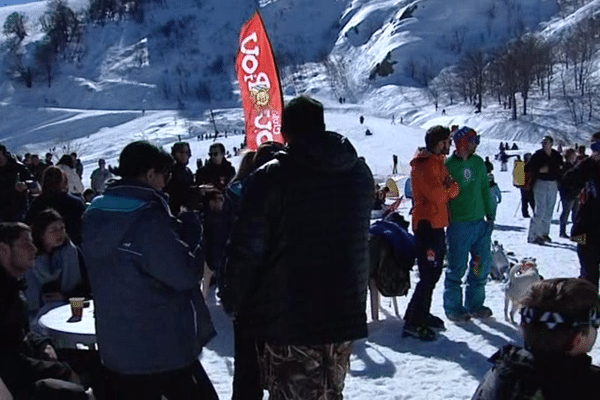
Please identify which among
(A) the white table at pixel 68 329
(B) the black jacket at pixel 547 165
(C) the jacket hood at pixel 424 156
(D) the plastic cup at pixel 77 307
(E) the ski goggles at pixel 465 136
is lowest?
(A) the white table at pixel 68 329

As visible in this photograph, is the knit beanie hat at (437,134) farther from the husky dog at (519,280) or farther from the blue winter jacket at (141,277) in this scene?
the blue winter jacket at (141,277)

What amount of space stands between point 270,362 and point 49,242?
2.38 metres

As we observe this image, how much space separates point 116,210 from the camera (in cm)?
279

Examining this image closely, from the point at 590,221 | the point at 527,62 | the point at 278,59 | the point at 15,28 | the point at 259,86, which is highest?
the point at 15,28

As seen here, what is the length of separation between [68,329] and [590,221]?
12.4 feet

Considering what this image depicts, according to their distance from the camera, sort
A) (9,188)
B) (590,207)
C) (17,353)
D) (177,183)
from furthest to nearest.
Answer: (9,188)
(177,183)
(590,207)
(17,353)

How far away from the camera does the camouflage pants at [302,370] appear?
2.82m

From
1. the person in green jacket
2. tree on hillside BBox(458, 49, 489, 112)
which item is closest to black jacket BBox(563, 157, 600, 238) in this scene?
the person in green jacket

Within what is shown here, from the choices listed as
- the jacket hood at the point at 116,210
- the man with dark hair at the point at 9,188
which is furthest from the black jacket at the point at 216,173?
the jacket hood at the point at 116,210

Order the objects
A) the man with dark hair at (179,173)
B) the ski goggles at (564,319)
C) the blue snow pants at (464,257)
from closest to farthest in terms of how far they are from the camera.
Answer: the ski goggles at (564,319) < the blue snow pants at (464,257) < the man with dark hair at (179,173)

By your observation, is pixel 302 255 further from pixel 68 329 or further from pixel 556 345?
pixel 68 329

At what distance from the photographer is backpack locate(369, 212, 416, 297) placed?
5762 mm

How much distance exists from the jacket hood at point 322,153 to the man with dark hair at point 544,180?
7.29 m

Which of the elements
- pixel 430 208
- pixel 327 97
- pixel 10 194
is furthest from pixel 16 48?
pixel 430 208
